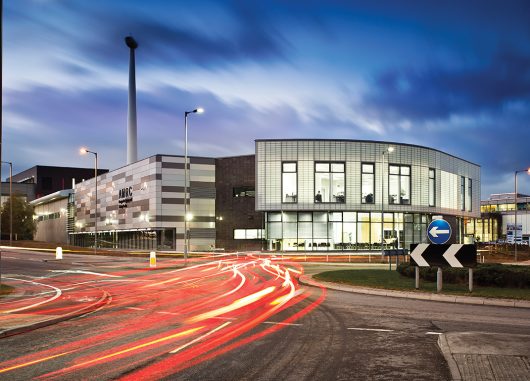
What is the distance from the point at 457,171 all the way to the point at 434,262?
60.1 meters

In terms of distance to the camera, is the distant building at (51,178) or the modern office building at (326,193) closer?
the modern office building at (326,193)

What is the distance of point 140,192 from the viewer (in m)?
69.7

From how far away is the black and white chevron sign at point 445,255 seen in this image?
51.4 feet

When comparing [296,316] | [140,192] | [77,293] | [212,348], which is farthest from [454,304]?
[140,192]

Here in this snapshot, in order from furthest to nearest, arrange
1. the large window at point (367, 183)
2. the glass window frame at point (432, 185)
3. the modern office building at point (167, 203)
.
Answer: the glass window frame at point (432, 185) < the modern office building at point (167, 203) < the large window at point (367, 183)

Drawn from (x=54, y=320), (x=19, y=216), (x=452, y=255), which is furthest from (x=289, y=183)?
(x=19, y=216)

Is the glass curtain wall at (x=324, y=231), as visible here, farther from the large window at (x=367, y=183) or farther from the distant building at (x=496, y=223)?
the distant building at (x=496, y=223)

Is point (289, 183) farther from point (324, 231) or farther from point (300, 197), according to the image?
point (324, 231)

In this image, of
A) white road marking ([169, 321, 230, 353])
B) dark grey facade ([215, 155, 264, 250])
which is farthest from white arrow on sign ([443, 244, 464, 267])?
dark grey facade ([215, 155, 264, 250])

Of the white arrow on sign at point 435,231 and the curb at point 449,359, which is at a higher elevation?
the white arrow on sign at point 435,231

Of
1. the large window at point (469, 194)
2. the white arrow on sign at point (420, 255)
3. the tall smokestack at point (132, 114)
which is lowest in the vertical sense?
the white arrow on sign at point (420, 255)

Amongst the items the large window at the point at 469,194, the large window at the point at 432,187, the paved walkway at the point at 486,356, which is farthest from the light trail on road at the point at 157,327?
the large window at the point at 469,194

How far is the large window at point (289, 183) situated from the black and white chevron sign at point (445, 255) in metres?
42.3

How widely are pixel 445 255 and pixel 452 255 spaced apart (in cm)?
24
